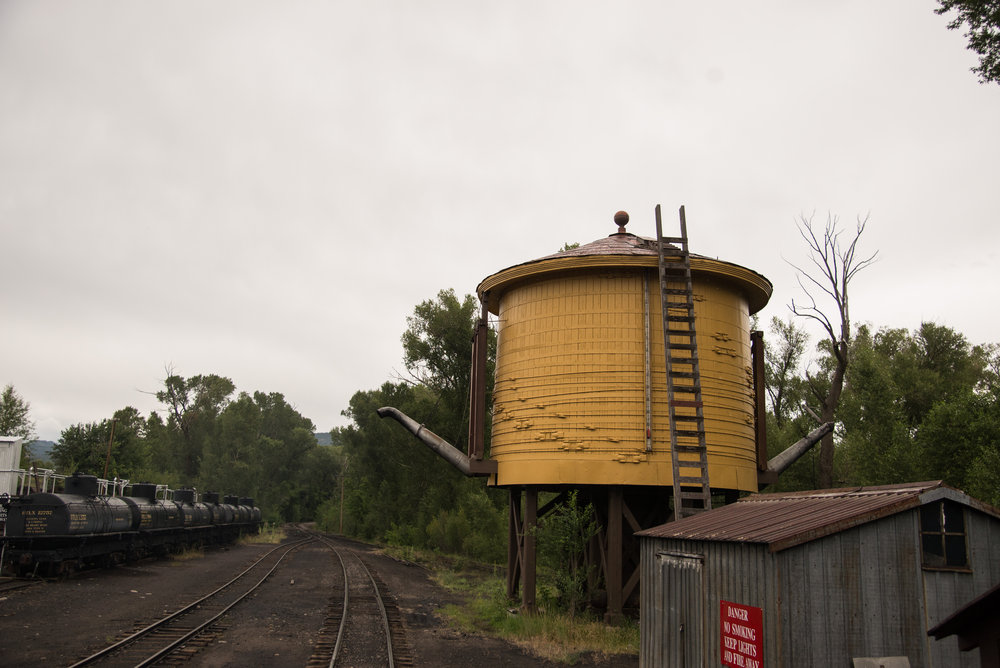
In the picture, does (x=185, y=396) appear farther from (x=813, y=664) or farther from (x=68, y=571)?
(x=813, y=664)

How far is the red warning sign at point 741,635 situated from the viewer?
8172 millimetres

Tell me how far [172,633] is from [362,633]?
11.5ft

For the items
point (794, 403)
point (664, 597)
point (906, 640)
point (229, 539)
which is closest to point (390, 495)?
point (229, 539)

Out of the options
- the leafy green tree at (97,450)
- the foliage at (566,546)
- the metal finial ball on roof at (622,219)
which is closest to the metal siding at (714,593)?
the foliage at (566,546)

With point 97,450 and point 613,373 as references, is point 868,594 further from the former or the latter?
point 97,450

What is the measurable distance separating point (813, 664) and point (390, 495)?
4398 centimetres

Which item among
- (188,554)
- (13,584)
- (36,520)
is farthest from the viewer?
(188,554)

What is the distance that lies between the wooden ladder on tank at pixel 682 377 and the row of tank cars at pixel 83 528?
17398 millimetres

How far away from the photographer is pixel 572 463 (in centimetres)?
1439

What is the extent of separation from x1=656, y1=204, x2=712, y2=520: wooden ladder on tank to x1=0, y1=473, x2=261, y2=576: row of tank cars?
1740 centimetres

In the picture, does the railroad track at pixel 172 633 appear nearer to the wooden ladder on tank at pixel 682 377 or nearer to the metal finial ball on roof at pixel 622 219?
the wooden ladder on tank at pixel 682 377

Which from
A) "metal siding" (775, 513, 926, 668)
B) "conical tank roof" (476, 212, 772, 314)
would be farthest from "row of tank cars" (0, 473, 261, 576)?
"metal siding" (775, 513, 926, 668)

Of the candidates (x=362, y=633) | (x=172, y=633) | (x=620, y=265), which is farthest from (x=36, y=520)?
(x=620, y=265)

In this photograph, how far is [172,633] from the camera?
13508 millimetres
